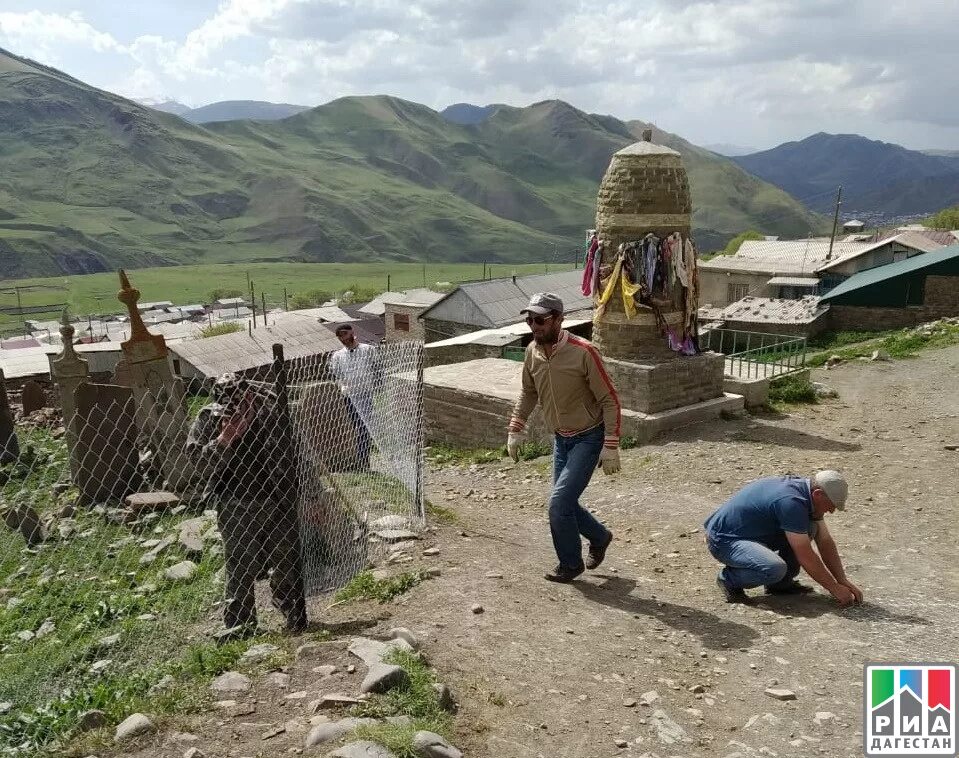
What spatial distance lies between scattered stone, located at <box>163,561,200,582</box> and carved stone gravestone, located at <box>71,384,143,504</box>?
3.58m

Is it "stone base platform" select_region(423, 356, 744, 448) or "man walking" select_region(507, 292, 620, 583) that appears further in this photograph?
"stone base platform" select_region(423, 356, 744, 448)

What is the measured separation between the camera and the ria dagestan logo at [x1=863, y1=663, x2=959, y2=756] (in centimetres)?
386

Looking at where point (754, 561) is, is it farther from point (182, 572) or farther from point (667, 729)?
point (182, 572)

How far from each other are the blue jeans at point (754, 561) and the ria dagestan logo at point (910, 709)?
95cm

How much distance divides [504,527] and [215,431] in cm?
357

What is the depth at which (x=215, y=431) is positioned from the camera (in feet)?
16.5

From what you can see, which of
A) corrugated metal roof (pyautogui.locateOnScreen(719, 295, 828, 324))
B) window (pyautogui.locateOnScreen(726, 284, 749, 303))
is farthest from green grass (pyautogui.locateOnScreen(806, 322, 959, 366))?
window (pyautogui.locateOnScreen(726, 284, 749, 303))

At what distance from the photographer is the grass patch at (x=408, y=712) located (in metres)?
3.39

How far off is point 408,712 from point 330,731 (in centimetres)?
41

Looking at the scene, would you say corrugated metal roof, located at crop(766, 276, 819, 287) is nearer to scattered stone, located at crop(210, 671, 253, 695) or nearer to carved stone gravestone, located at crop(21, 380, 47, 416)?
carved stone gravestone, located at crop(21, 380, 47, 416)

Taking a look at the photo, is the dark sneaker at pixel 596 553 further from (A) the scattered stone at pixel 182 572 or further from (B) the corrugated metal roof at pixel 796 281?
(B) the corrugated metal roof at pixel 796 281

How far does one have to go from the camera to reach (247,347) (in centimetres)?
2923

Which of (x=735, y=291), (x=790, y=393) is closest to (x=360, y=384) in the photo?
(x=790, y=393)

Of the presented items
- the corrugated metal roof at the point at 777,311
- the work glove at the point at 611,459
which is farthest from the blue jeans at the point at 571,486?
the corrugated metal roof at the point at 777,311
